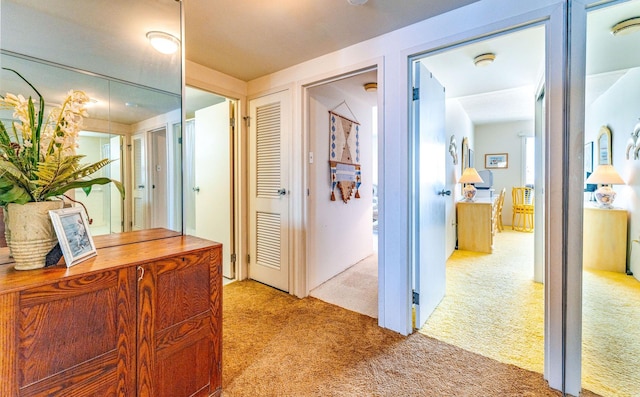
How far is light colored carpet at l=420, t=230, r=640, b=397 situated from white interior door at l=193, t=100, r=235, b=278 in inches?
83.0

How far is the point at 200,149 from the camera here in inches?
125

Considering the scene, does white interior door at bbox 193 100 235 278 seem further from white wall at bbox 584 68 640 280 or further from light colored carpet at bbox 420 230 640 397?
white wall at bbox 584 68 640 280

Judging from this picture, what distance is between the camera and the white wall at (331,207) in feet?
8.68

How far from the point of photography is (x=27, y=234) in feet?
3.14

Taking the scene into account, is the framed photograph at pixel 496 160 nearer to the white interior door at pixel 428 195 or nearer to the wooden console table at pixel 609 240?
the white interior door at pixel 428 195

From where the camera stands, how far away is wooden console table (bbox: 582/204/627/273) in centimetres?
161

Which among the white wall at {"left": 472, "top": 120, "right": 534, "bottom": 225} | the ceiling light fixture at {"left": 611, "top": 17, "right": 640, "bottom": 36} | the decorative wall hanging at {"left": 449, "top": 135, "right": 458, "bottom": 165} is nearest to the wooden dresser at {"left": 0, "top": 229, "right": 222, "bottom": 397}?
the ceiling light fixture at {"left": 611, "top": 17, "right": 640, "bottom": 36}

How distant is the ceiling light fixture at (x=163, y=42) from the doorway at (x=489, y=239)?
5.27ft

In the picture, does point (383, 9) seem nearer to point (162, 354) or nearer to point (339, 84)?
point (339, 84)

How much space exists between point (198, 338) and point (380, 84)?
1.94 meters

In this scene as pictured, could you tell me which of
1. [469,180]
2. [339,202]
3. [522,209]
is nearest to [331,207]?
[339,202]

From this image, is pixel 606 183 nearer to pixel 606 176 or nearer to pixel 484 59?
pixel 606 176

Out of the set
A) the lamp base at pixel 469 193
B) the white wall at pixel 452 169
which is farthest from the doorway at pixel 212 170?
the lamp base at pixel 469 193

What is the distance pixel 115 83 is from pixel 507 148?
24.3 feet
